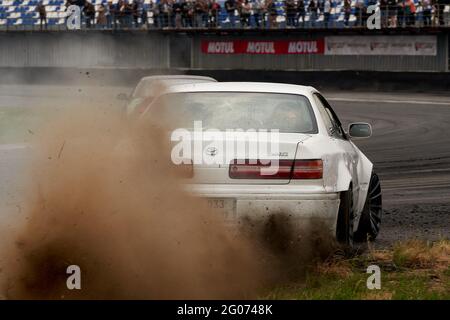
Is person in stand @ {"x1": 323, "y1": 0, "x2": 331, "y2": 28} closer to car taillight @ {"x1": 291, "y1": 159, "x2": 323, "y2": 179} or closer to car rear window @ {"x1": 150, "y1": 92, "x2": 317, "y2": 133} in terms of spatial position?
car rear window @ {"x1": 150, "y1": 92, "x2": 317, "y2": 133}

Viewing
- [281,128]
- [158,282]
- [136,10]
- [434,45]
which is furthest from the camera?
[136,10]

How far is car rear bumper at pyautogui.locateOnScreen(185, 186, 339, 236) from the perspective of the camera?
6.99 m

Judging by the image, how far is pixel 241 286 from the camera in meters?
6.32

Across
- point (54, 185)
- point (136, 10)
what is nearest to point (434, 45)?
point (136, 10)

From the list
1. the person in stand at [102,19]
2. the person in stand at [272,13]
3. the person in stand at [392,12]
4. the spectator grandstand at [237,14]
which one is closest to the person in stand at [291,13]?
the spectator grandstand at [237,14]

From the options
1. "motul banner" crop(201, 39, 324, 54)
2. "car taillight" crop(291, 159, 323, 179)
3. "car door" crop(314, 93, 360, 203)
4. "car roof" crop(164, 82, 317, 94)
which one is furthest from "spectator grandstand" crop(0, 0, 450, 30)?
"car taillight" crop(291, 159, 323, 179)

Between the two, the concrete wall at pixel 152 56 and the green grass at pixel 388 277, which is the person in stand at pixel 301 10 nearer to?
the concrete wall at pixel 152 56

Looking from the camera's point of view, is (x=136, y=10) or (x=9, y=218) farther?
(x=136, y=10)

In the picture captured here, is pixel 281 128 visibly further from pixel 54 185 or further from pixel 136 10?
pixel 136 10

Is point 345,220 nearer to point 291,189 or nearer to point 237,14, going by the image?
point 291,189

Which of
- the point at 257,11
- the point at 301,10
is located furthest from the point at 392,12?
the point at 257,11

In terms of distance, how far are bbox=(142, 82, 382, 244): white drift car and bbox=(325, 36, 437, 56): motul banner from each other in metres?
28.0

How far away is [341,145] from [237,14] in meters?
32.0

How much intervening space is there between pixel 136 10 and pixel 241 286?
114 feet
